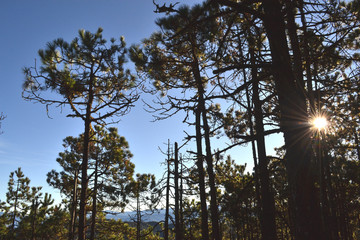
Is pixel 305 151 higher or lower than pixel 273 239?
higher

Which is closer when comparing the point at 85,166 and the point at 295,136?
the point at 295,136

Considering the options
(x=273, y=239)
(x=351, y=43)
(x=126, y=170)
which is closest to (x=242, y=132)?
(x=273, y=239)

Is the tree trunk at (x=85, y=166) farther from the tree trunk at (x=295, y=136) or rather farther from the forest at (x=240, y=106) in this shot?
the tree trunk at (x=295, y=136)

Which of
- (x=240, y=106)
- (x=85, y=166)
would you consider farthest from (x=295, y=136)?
(x=85, y=166)

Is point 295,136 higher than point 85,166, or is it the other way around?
point 85,166

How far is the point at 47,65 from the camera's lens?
23.4ft

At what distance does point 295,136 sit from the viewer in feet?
8.10

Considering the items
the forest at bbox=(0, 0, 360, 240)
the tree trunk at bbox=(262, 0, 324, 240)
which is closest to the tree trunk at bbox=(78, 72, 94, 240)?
the forest at bbox=(0, 0, 360, 240)

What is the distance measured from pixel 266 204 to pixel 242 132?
321 centimetres

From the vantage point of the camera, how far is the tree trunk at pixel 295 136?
222 centimetres

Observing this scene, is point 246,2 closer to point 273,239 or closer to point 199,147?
point 273,239

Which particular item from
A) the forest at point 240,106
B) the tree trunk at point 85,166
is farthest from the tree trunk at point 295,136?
the tree trunk at point 85,166

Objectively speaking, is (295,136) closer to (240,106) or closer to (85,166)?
(240,106)

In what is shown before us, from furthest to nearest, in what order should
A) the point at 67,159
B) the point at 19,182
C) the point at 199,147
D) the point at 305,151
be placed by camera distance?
the point at 19,182 < the point at 67,159 < the point at 199,147 < the point at 305,151
